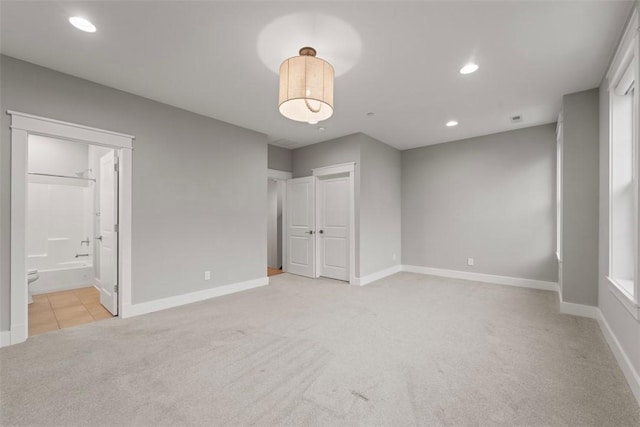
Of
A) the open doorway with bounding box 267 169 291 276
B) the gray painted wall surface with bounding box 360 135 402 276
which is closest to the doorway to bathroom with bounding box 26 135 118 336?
the open doorway with bounding box 267 169 291 276

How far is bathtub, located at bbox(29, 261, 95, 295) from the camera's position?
4.42m

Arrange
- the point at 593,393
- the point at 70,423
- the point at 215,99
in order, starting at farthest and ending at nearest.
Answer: the point at 215,99 → the point at 593,393 → the point at 70,423

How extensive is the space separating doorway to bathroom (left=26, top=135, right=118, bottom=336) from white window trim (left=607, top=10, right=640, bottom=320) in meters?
5.26

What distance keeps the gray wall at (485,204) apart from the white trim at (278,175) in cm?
260

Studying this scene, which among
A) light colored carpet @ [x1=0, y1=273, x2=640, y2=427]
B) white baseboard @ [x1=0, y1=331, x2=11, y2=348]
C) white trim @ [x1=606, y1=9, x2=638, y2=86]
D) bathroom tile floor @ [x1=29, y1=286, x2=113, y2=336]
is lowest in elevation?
bathroom tile floor @ [x1=29, y1=286, x2=113, y2=336]

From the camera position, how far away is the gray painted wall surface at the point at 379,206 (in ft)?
16.3

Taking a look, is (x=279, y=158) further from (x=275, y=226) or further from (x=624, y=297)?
(x=624, y=297)

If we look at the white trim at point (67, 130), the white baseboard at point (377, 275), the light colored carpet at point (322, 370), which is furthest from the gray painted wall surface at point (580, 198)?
the white trim at point (67, 130)

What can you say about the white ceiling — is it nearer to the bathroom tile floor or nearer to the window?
the window

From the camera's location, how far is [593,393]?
186 cm

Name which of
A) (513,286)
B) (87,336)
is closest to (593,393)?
(513,286)

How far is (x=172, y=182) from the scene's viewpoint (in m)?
3.72

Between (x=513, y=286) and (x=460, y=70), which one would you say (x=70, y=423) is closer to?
(x=460, y=70)

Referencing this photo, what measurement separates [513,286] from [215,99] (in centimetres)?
558
